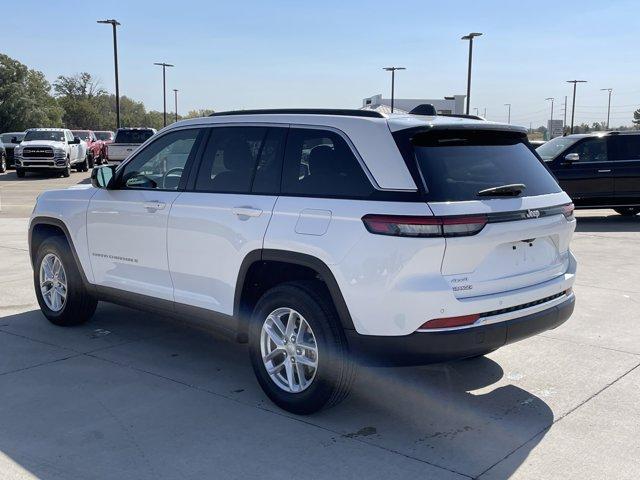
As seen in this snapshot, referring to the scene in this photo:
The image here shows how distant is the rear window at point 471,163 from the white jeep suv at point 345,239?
0.01m

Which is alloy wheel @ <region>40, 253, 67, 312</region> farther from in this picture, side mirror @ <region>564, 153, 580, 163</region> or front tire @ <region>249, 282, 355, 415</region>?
side mirror @ <region>564, 153, 580, 163</region>

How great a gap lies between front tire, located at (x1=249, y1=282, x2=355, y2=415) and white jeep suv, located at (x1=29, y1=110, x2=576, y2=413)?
0.01 meters

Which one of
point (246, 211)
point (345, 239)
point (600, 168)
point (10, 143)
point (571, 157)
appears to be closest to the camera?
point (345, 239)

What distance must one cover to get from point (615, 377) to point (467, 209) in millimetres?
2160

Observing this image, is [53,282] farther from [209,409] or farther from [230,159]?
[209,409]

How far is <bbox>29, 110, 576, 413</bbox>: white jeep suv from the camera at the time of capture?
3.73 meters

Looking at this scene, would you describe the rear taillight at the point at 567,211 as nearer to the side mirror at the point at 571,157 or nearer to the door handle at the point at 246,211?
the door handle at the point at 246,211

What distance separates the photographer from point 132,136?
26328mm

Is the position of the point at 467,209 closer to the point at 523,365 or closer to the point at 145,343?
the point at 523,365

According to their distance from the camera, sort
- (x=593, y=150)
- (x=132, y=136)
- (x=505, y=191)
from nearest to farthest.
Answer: (x=505, y=191) < (x=593, y=150) < (x=132, y=136)

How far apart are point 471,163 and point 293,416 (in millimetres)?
1914

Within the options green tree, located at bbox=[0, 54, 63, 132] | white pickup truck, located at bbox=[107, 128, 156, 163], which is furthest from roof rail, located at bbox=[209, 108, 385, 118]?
green tree, located at bbox=[0, 54, 63, 132]

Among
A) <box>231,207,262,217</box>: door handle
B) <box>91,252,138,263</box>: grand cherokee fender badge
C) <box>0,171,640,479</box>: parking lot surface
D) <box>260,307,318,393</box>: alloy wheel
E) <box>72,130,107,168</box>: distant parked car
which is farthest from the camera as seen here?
<box>72,130,107,168</box>: distant parked car

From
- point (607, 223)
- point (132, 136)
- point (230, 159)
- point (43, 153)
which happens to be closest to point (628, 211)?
point (607, 223)
